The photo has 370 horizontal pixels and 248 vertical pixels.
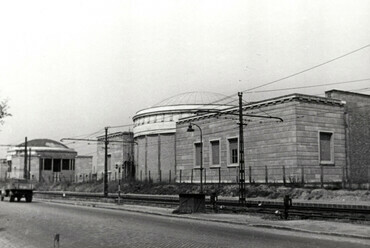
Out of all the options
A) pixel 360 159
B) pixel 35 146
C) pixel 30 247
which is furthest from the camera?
pixel 35 146

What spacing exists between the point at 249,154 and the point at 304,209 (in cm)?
2100

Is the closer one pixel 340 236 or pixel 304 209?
pixel 340 236

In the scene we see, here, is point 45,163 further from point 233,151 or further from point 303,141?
point 303,141

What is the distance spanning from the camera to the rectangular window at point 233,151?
4586 centimetres

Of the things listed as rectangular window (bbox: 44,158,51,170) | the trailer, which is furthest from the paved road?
rectangular window (bbox: 44,158,51,170)

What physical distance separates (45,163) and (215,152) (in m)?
59.8

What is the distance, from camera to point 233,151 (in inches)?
1825

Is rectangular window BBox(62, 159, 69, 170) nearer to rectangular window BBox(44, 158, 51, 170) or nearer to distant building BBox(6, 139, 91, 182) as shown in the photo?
distant building BBox(6, 139, 91, 182)

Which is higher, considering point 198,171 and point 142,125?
point 142,125

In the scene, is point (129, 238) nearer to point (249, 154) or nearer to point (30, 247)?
point (30, 247)

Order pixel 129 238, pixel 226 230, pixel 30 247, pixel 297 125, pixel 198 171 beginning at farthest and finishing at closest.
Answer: pixel 198 171 < pixel 297 125 < pixel 226 230 < pixel 129 238 < pixel 30 247

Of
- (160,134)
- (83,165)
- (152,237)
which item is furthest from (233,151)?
(83,165)

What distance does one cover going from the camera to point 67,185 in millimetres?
76688

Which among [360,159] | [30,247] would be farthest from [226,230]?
[360,159]
